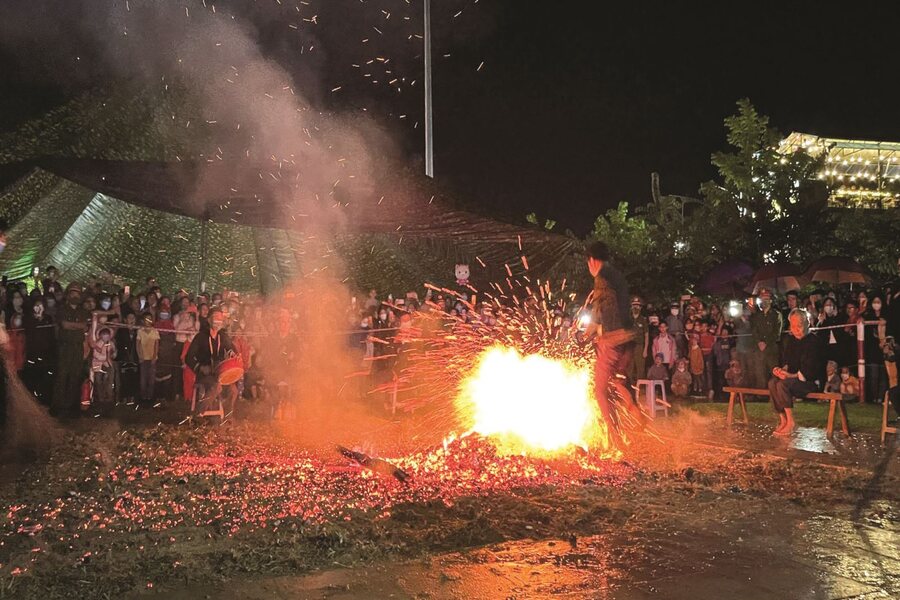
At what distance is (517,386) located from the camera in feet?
26.1

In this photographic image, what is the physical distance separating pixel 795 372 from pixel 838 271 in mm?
5719

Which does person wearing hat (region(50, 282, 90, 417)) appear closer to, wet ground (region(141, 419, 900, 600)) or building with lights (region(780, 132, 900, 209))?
wet ground (region(141, 419, 900, 600))

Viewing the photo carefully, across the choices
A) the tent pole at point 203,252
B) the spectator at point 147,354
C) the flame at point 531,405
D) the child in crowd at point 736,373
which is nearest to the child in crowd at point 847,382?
the child in crowd at point 736,373

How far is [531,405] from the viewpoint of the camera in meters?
7.66

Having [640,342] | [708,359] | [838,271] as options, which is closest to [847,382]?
[708,359]

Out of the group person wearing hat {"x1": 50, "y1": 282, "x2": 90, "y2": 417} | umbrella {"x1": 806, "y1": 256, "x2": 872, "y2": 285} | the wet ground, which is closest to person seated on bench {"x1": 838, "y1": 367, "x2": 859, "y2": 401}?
umbrella {"x1": 806, "y1": 256, "x2": 872, "y2": 285}

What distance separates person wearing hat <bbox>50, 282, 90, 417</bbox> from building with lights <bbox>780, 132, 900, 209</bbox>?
19.3 m

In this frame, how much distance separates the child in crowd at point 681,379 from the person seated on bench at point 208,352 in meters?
7.48

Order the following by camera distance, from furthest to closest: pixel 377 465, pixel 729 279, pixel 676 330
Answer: pixel 729 279, pixel 676 330, pixel 377 465

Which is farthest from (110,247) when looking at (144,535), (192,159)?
(144,535)

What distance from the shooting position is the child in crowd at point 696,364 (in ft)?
43.3

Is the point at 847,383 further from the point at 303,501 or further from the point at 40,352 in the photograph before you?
the point at 40,352

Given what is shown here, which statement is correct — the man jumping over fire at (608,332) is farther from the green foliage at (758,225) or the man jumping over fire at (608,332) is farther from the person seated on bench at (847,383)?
the green foliage at (758,225)

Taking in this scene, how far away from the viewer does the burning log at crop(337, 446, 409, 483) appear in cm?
611
